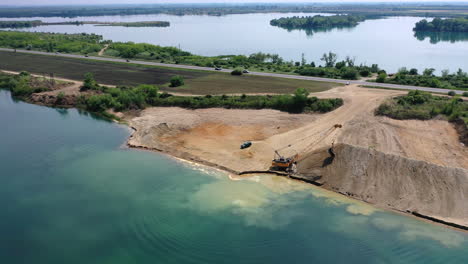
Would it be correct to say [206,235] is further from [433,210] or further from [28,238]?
[433,210]

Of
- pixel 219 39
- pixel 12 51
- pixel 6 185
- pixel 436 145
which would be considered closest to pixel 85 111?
pixel 6 185

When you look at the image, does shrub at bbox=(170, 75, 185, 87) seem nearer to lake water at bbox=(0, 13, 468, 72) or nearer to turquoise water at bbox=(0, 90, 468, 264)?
turquoise water at bbox=(0, 90, 468, 264)

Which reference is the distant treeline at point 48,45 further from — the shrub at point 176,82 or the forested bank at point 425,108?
the forested bank at point 425,108

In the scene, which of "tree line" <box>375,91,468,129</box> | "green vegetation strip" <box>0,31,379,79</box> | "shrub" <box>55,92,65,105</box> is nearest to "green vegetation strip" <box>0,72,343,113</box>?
"shrub" <box>55,92,65,105</box>

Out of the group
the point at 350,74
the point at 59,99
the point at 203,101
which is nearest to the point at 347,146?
the point at 203,101

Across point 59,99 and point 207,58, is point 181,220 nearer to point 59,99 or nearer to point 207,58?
point 59,99

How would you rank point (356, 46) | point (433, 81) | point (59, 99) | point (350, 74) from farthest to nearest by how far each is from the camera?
point (356, 46)
point (350, 74)
point (59, 99)
point (433, 81)
